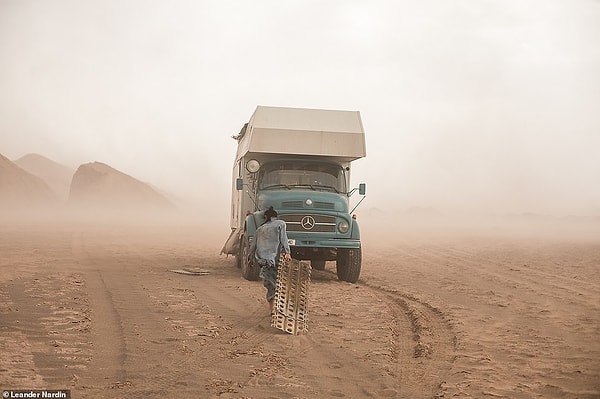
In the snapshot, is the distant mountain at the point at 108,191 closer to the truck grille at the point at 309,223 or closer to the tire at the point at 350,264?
the tire at the point at 350,264

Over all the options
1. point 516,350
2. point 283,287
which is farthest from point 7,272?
point 516,350

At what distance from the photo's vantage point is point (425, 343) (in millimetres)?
8797

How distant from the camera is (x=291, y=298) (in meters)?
9.66

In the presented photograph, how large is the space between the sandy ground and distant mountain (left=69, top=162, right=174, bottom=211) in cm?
12534

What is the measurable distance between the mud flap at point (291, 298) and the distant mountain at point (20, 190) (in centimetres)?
12521

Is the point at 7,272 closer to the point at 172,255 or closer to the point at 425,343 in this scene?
the point at 172,255

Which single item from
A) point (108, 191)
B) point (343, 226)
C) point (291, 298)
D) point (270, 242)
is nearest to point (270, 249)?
point (270, 242)

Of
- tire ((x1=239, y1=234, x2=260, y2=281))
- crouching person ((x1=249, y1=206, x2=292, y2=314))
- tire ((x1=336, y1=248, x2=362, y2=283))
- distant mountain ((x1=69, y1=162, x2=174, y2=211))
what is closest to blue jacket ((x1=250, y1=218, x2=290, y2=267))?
crouching person ((x1=249, y1=206, x2=292, y2=314))

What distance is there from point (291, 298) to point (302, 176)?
6.43m

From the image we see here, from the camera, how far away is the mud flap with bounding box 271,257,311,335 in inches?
364

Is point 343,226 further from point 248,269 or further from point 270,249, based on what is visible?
point 270,249

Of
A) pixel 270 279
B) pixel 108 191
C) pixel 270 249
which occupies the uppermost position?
pixel 108 191

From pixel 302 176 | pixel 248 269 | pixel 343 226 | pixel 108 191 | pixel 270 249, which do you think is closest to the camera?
pixel 270 249

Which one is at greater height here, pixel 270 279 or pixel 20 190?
pixel 20 190
